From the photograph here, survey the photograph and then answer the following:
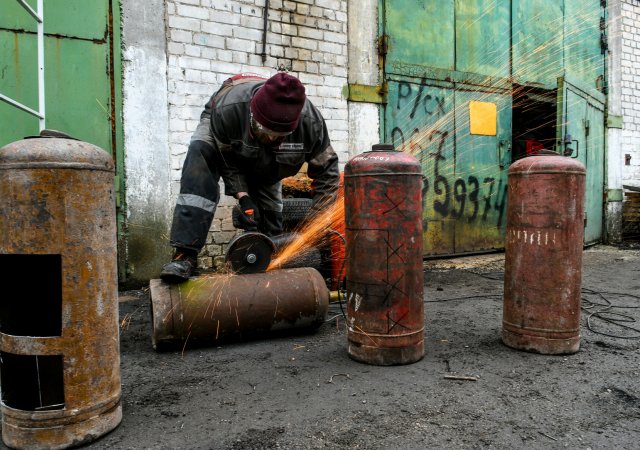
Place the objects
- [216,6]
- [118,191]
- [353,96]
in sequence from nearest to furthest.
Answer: [118,191] < [216,6] < [353,96]

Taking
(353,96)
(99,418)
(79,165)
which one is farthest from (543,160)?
(353,96)

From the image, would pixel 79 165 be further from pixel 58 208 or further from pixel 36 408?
pixel 36 408

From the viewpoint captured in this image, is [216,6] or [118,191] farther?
[216,6]

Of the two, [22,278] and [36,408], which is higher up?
[22,278]

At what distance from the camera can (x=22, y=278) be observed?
187cm

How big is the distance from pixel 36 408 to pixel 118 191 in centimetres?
326

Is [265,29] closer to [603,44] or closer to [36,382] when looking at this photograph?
[36,382]

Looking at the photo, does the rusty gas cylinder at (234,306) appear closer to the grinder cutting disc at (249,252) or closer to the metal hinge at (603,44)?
the grinder cutting disc at (249,252)

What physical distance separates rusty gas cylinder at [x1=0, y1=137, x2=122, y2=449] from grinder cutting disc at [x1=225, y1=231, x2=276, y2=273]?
1.29m

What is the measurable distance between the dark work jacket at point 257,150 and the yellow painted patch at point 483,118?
409 centimetres

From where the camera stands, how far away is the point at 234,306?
9.88 ft

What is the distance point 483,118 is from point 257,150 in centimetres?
491

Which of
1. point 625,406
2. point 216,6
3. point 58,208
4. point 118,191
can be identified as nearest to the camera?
point 58,208

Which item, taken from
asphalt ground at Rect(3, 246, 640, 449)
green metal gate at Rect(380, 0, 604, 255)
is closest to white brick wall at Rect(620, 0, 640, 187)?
green metal gate at Rect(380, 0, 604, 255)
